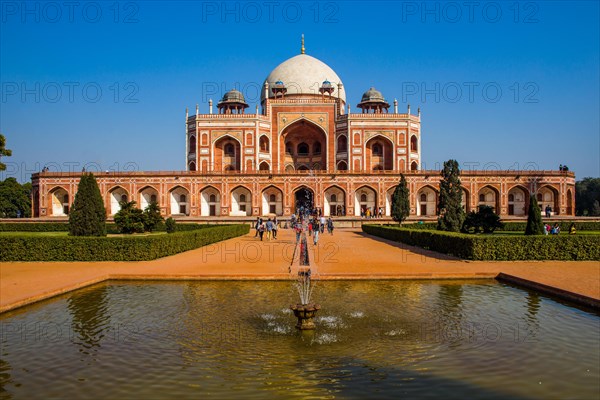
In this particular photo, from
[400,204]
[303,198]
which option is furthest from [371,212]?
[400,204]

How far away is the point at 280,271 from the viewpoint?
1138cm

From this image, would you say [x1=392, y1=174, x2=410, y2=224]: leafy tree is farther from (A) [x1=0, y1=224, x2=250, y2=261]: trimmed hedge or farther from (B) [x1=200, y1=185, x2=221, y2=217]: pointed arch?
(B) [x1=200, y1=185, x2=221, y2=217]: pointed arch

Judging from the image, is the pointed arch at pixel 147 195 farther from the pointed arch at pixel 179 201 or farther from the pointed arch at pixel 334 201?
the pointed arch at pixel 334 201

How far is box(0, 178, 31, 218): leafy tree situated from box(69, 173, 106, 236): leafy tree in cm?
3561

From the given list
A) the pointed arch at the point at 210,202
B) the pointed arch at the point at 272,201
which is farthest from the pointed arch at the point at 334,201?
the pointed arch at the point at 210,202

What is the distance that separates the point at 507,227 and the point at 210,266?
1874 cm

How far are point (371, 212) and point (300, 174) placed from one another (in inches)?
248

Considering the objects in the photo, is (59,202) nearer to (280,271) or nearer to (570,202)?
(280,271)

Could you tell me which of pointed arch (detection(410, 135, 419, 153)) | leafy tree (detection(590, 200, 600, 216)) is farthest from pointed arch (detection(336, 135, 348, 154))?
leafy tree (detection(590, 200, 600, 216))

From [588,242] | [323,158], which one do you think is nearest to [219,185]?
[323,158]

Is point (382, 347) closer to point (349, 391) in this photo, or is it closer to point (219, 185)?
point (349, 391)

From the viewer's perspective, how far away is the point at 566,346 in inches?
242

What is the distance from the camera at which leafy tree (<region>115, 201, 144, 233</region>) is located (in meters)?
21.8

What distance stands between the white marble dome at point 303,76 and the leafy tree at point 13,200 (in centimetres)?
2614
